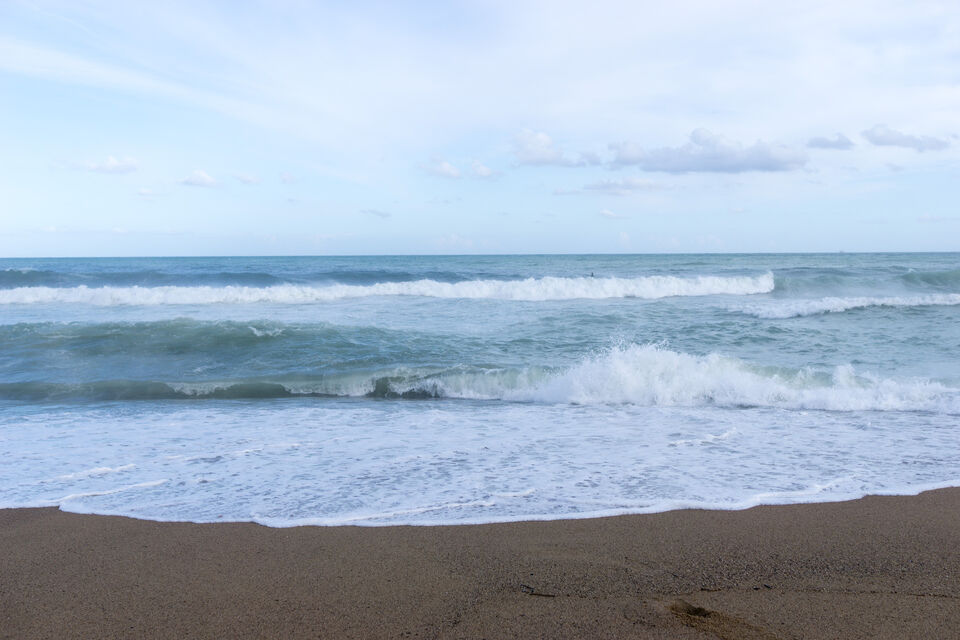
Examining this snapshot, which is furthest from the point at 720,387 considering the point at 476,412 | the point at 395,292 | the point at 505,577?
the point at 395,292

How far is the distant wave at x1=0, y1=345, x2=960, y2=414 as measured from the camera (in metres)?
7.53

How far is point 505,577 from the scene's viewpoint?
3.07 m

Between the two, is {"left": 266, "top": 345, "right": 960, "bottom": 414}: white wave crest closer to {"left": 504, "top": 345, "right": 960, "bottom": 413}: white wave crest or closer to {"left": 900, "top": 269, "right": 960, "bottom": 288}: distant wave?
{"left": 504, "top": 345, "right": 960, "bottom": 413}: white wave crest

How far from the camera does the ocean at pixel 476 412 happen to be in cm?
447

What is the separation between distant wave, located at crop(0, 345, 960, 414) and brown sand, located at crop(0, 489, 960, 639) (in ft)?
12.4

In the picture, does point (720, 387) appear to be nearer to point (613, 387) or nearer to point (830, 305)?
point (613, 387)

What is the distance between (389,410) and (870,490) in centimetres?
515

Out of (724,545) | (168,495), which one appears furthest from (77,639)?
(724,545)

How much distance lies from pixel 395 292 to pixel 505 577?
847 inches

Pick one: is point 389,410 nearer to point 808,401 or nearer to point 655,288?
point 808,401

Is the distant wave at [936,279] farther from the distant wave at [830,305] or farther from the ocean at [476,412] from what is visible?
the ocean at [476,412]

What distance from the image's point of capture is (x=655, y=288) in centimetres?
2370

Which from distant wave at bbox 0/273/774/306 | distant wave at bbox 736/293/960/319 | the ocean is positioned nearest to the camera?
the ocean

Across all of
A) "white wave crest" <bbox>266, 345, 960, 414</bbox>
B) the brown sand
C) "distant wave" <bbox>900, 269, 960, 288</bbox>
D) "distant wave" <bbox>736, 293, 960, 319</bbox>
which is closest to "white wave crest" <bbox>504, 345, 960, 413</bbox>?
"white wave crest" <bbox>266, 345, 960, 414</bbox>
